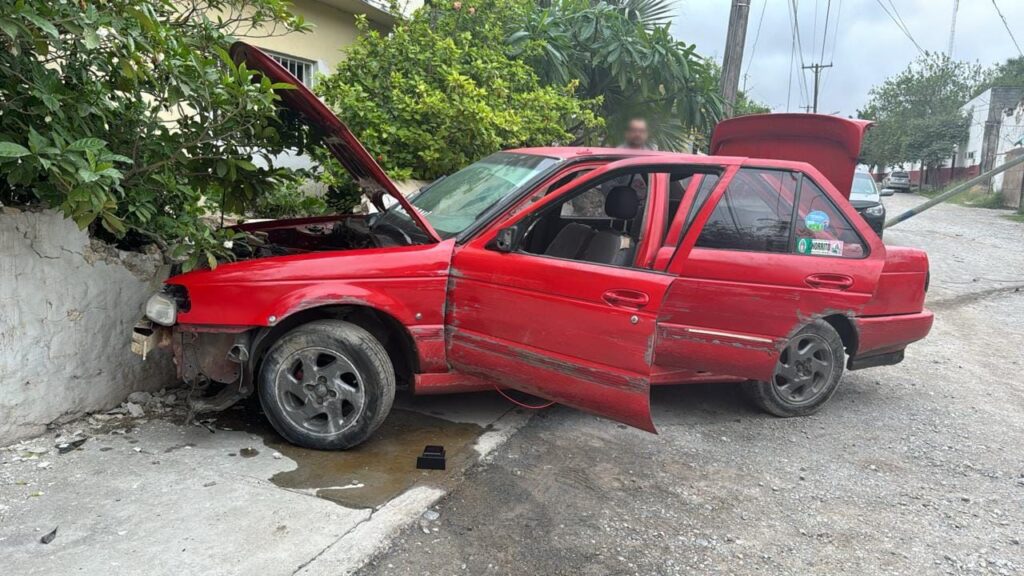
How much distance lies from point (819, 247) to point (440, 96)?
3.98m

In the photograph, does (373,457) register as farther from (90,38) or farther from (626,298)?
(90,38)

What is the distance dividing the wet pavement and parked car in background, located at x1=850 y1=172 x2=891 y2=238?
9505 millimetres

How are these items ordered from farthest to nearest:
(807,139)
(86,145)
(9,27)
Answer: (807,139) < (86,145) < (9,27)

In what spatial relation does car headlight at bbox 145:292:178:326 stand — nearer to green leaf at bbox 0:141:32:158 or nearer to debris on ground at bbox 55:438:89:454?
debris on ground at bbox 55:438:89:454

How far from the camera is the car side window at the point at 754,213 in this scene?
4508 mm

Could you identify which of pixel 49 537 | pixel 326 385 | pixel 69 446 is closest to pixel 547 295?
pixel 326 385

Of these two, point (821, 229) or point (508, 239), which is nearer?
point (508, 239)

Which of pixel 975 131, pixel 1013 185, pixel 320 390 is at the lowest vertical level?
pixel 320 390

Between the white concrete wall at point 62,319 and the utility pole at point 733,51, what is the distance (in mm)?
9286

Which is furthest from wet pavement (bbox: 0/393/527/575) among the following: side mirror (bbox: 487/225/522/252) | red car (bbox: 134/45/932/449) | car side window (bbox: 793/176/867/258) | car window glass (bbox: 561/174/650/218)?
car side window (bbox: 793/176/867/258)

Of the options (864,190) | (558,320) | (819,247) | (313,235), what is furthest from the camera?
(864,190)

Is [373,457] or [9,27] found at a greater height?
[9,27]

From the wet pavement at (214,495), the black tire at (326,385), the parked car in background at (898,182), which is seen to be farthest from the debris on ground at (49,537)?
the parked car in background at (898,182)

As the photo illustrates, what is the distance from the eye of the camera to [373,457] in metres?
3.88
